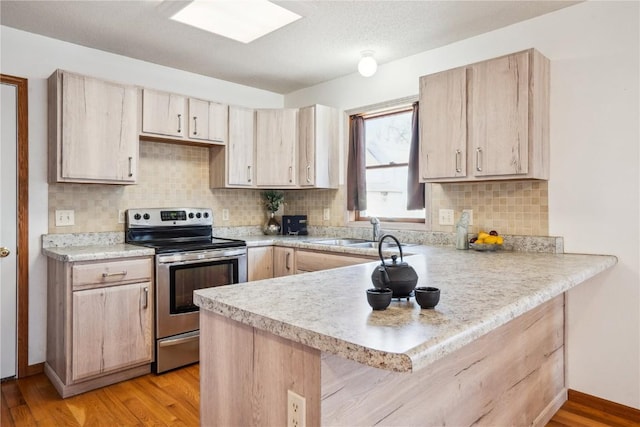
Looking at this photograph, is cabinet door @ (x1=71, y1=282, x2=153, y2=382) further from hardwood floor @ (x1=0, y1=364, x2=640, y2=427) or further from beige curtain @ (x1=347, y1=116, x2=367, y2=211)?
beige curtain @ (x1=347, y1=116, x2=367, y2=211)

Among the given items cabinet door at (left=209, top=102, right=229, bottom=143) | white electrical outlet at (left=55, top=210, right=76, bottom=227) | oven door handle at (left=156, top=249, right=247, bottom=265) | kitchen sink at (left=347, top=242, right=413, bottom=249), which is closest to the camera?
oven door handle at (left=156, top=249, right=247, bottom=265)

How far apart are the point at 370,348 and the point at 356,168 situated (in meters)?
3.00

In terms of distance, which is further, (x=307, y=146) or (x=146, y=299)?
(x=307, y=146)

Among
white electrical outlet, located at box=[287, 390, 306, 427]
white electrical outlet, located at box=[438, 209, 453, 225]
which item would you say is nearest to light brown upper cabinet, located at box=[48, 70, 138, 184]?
white electrical outlet, located at box=[438, 209, 453, 225]

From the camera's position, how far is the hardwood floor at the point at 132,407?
7.30 feet

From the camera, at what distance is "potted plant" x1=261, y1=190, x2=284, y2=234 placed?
4.15m

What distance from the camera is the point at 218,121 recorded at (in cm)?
355

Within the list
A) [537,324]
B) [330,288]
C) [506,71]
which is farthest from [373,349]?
[506,71]

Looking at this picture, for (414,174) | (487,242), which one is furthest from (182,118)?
(487,242)

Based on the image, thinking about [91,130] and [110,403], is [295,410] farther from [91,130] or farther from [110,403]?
[91,130]

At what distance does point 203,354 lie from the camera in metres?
1.38

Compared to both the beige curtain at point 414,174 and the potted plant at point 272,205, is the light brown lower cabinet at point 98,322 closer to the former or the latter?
the potted plant at point 272,205

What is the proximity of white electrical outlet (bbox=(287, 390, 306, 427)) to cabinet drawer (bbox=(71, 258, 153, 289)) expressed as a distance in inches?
79.2

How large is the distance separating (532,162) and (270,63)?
87.5 inches
